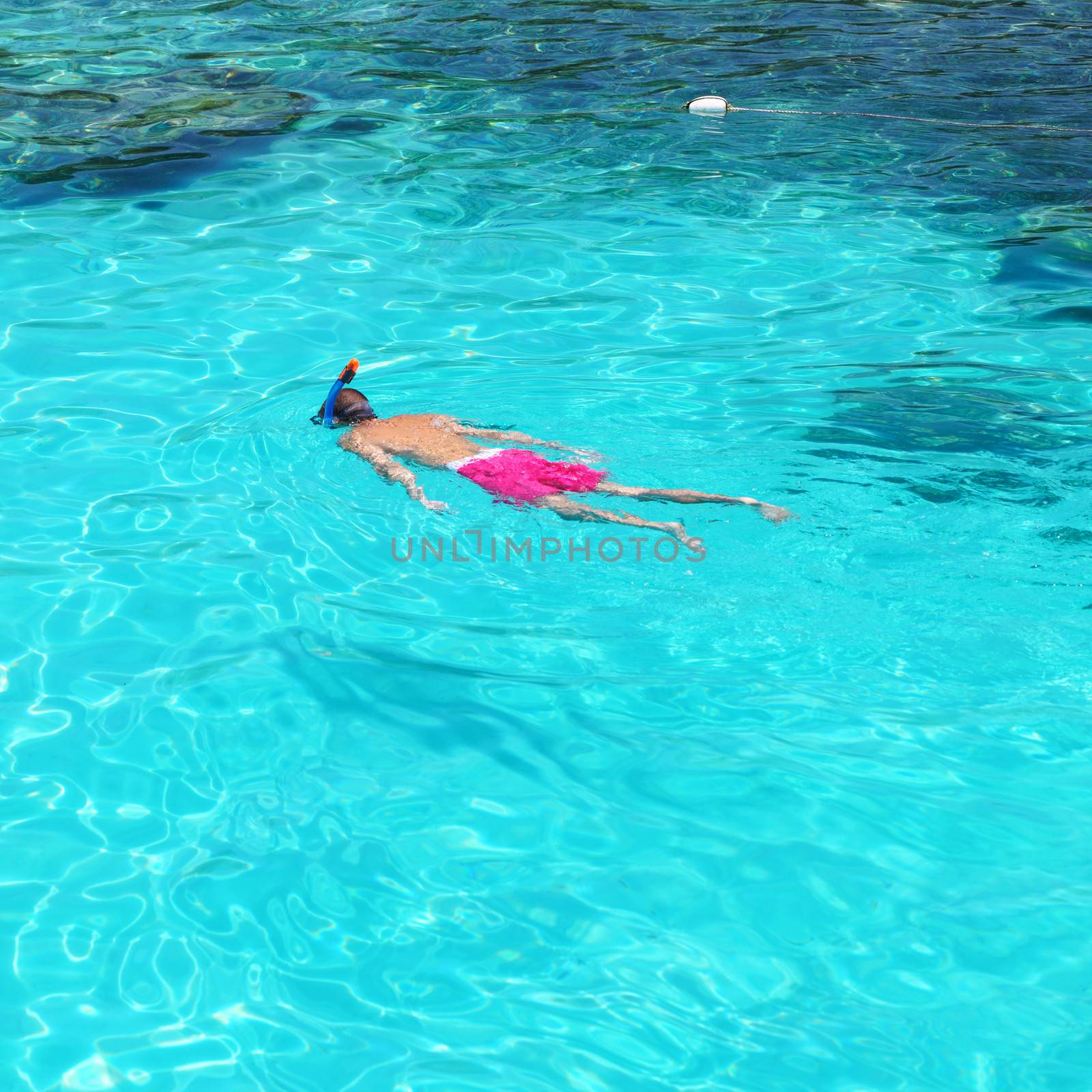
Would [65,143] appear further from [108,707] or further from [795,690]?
[795,690]

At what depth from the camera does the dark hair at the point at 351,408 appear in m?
6.05

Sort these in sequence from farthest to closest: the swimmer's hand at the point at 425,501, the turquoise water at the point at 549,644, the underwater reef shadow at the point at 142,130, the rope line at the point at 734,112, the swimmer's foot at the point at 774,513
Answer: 1. the rope line at the point at 734,112
2. the underwater reef shadow at the point at 142,130
3. the swimmer's hand at the point at 425,501
4. the swimmer's foot at the point at 774,513
5. the turquoise water at the point at 549,644

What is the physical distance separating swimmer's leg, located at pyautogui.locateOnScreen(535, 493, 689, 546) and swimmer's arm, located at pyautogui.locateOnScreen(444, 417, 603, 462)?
59cm

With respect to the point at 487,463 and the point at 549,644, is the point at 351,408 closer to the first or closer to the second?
the point at 487,463

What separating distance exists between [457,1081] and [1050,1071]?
1653 mm

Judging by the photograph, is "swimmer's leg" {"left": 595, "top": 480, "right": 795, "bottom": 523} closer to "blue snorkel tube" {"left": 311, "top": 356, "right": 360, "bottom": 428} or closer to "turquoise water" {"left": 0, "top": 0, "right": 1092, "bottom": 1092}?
"turquoise water" {"left": 0, "top": 0, "right": 1092, "bottom": 1092}

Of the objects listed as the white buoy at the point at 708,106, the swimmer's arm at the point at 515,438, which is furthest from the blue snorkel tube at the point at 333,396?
the white buoy at the point at 708,106

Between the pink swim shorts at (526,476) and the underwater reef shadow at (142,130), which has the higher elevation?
the underwater reef shadow at (142,130)

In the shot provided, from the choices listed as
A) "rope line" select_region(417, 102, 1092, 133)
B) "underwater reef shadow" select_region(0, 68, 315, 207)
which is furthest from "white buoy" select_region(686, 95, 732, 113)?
"underwater reef shadow" select_region(0, 68, 315, 207)

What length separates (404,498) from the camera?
582 centimetres

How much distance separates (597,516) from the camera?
5406mm

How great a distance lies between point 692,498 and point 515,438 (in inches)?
42.5

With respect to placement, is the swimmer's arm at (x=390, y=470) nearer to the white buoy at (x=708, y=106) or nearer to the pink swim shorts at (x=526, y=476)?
the pink swim shorts at (x=526, y=476)

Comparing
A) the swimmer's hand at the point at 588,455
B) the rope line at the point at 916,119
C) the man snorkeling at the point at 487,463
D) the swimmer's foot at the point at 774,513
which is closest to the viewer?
the swimmer's foot at the point at 774,513
